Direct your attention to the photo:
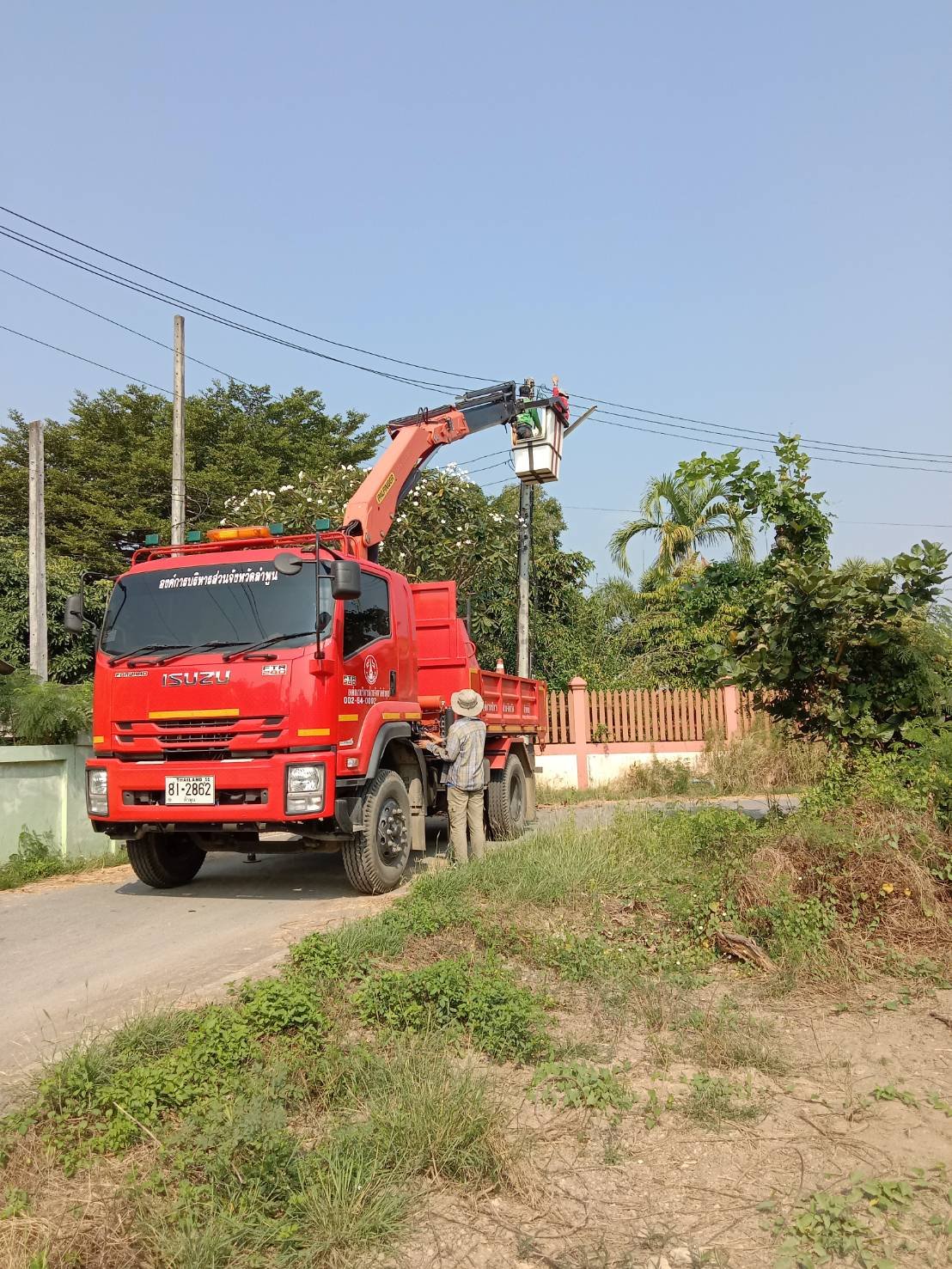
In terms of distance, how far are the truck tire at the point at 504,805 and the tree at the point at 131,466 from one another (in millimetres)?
17259

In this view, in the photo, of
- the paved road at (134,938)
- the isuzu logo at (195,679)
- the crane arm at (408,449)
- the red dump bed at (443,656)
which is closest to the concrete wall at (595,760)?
the crane arm at (408,449)

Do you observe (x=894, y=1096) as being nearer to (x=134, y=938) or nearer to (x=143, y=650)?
(x=134, y=938)

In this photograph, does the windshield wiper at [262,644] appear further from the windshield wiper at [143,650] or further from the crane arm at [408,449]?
the crane arm at [408,449]

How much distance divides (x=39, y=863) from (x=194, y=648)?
329 cm

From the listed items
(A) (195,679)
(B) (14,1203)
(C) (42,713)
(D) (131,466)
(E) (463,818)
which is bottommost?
(B) (14,1203)

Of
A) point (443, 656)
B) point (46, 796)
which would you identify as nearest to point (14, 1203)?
point (46, 796)

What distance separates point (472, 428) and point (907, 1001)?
10.9m

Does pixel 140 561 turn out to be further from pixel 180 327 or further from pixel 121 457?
pixel 121 457

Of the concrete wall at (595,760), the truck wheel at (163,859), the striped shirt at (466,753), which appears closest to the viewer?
the truck wheel at (163,859)

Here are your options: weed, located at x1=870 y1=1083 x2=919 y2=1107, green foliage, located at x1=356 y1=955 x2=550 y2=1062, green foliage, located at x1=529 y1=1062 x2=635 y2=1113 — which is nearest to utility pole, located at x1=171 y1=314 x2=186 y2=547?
green foliage, located at x1=356 y1=955 x2=550 y2=1062

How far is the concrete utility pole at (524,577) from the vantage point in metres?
17.4

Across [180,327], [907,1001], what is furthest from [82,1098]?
[180,327]

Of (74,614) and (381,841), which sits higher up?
(74,614)

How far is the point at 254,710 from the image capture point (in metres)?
7.23
